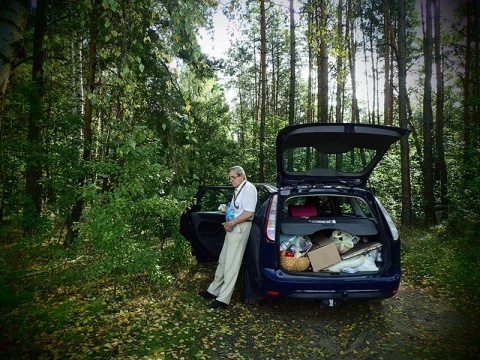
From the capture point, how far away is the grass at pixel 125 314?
9.59 feet

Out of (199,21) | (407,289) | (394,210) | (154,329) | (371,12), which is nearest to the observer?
(199,21)

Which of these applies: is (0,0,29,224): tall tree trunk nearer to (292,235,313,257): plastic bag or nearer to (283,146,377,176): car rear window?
(283,146,377,176): car rear window

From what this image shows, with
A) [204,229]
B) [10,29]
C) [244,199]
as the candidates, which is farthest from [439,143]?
[10,29]

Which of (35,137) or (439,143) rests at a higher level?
(439,143)

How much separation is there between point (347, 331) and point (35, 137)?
668 cm

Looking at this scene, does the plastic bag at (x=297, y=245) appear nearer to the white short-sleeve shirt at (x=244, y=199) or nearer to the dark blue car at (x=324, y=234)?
the dark blue car at (x=324, y=234)

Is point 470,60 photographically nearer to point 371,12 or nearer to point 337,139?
point 371,12

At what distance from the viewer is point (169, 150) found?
435 centimetres

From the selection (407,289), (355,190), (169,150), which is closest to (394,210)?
(407,289)

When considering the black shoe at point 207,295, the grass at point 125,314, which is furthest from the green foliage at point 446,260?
the black shoe at point 207,295

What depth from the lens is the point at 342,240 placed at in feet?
14.4

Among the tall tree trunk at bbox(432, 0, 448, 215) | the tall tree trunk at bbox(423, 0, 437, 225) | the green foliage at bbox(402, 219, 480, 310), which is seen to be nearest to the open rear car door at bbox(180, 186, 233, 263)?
the green foliage at bbox(402, 219, 480, 310)

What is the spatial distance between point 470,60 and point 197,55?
17.4 m

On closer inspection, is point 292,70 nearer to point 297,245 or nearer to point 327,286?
point 297,245
